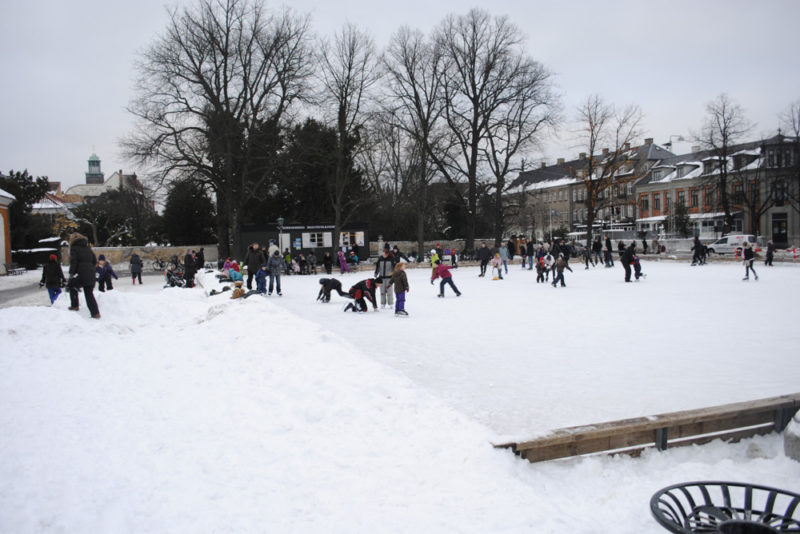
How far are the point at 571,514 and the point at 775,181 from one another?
165 feet

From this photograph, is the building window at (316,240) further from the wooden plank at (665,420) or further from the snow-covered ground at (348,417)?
the wooden plank at (665,420)

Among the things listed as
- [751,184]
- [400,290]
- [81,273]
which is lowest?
[400,290]

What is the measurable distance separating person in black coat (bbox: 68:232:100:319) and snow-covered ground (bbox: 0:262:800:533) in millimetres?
545

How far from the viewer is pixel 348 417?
4.82 metres

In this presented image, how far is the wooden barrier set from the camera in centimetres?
394

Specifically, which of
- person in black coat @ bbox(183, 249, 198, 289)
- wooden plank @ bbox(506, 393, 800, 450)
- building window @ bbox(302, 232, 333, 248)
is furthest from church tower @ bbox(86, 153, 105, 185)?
wooden plank @ bbox(506, 393, 800, 450)

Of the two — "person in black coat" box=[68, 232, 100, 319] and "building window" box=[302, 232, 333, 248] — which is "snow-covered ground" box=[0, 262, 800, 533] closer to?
"person in black coat" box=[68, 232, 100, 319]

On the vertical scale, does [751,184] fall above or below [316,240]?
above

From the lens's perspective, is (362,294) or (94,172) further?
(94,172)

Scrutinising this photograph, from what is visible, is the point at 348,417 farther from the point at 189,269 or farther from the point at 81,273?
the point at 189,269

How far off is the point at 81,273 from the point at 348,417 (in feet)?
27.5

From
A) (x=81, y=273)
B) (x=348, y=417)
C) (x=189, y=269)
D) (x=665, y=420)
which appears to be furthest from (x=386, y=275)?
(x=189, y=269)

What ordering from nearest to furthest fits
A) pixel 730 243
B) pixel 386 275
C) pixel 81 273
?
pixel 81 273 < pixel 386 275 < pixel 730 243

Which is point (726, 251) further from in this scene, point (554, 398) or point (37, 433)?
point (37, 433)
